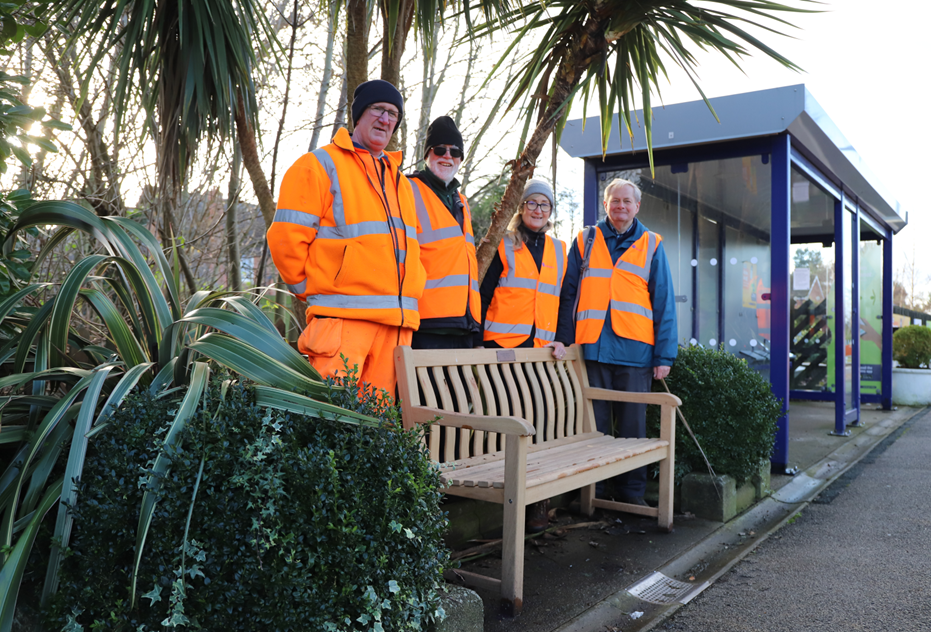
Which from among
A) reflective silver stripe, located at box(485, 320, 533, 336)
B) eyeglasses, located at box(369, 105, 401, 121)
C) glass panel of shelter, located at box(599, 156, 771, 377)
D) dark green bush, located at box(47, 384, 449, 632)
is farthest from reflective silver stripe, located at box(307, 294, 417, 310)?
glass panel of shelter, located at box(599, 156, 771, 377)

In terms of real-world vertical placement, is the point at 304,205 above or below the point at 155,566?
above

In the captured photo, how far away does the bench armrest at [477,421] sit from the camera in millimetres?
2512

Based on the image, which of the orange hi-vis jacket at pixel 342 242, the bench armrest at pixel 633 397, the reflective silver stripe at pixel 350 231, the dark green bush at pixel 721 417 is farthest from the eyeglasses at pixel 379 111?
the dark green bush at pixel 721 417

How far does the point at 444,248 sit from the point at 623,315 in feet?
4.34

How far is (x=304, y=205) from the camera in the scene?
107 inches

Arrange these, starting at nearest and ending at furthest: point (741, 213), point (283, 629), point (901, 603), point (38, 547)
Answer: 1. point (283, 629)
2. point (38, 547)
3. point (901, 603)
4. point (741, 213)

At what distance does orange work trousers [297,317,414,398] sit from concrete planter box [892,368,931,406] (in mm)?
11151

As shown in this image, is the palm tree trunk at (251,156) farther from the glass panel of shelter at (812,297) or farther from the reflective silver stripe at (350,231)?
the glass panel of shelter at (812,297)

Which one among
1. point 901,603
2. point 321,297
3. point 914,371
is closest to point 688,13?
point 321,297

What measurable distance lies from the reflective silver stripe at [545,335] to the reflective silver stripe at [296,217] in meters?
1.69

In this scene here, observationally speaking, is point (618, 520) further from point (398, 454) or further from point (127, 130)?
point (127, 130)

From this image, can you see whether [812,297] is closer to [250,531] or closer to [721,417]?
[721,417]

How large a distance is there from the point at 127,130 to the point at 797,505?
5087 mm

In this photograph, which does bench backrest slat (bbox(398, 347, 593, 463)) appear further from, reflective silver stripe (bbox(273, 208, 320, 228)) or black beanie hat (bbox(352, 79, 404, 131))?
black beanie hat (bbox(352, 79, 404, 131))
